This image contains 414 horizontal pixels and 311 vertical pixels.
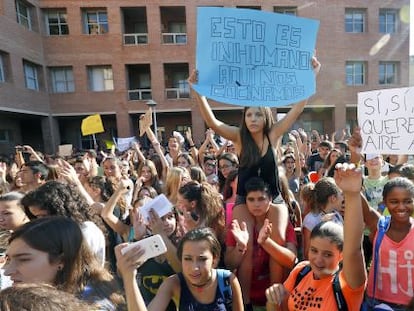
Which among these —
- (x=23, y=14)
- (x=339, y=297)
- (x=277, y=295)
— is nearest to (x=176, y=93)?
(x=23, y=14)

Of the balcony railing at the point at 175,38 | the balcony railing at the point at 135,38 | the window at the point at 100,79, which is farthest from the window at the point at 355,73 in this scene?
the window at the point at 100,79

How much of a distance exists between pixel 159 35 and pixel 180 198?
17.2m

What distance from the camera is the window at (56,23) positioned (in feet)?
58.6

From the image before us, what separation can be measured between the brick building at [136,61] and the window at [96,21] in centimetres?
5

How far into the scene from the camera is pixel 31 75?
17156 mm

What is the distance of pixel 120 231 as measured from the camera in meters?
2.80

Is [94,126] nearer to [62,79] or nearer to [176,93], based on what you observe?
[176,93]

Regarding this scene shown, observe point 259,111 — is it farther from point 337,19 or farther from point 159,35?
point 337,19

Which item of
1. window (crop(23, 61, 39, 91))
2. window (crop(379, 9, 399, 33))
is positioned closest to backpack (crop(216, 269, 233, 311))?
window (crop(23, 61, 39, 91))

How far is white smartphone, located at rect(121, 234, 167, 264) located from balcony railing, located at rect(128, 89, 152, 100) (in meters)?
17.9

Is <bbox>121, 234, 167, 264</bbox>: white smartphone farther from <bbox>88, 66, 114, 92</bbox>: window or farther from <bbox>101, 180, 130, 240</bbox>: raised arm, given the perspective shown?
<bbox>88, 66, 114, 92</bbox>: window

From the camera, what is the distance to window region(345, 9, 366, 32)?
1970cm

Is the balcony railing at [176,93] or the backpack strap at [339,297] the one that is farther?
the balcony railing at [176,93]

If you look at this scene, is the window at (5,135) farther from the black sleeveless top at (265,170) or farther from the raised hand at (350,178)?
the raised hand at (350,178)
